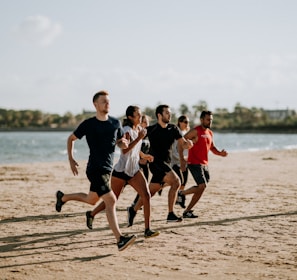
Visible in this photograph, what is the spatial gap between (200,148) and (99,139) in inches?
121

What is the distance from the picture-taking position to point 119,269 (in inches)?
209

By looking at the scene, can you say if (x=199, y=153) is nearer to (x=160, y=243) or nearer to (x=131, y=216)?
(x=131, y=216)

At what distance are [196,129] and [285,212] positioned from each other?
2.40 meters

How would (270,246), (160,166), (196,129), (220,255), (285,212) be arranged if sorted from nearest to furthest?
(220,255), (270,246), (160,166), (196,129), (285,212)

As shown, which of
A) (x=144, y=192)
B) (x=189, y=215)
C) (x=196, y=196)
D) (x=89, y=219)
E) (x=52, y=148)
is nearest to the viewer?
(x=144, y=192)

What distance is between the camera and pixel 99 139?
5.88 metres

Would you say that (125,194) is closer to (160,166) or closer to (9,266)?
(160,166)

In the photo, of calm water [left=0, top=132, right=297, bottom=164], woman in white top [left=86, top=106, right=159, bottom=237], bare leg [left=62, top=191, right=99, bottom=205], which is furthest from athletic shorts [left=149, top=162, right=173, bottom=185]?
calm water [left=0, top=132, right=297, bottom=164]

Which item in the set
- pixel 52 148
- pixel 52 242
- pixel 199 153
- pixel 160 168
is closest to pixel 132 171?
pixel 160 168

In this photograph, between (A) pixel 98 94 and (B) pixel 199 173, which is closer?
(A) pixel 98 94

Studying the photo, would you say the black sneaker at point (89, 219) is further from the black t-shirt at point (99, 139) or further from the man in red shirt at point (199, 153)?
the man in red shirt at point (199, 153)

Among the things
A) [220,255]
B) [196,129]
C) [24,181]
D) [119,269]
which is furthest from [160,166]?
[24,181]

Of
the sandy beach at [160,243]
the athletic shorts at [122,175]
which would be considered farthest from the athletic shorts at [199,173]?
the athletic shorts at [122,175]

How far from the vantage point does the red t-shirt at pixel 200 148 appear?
8.55 metres
